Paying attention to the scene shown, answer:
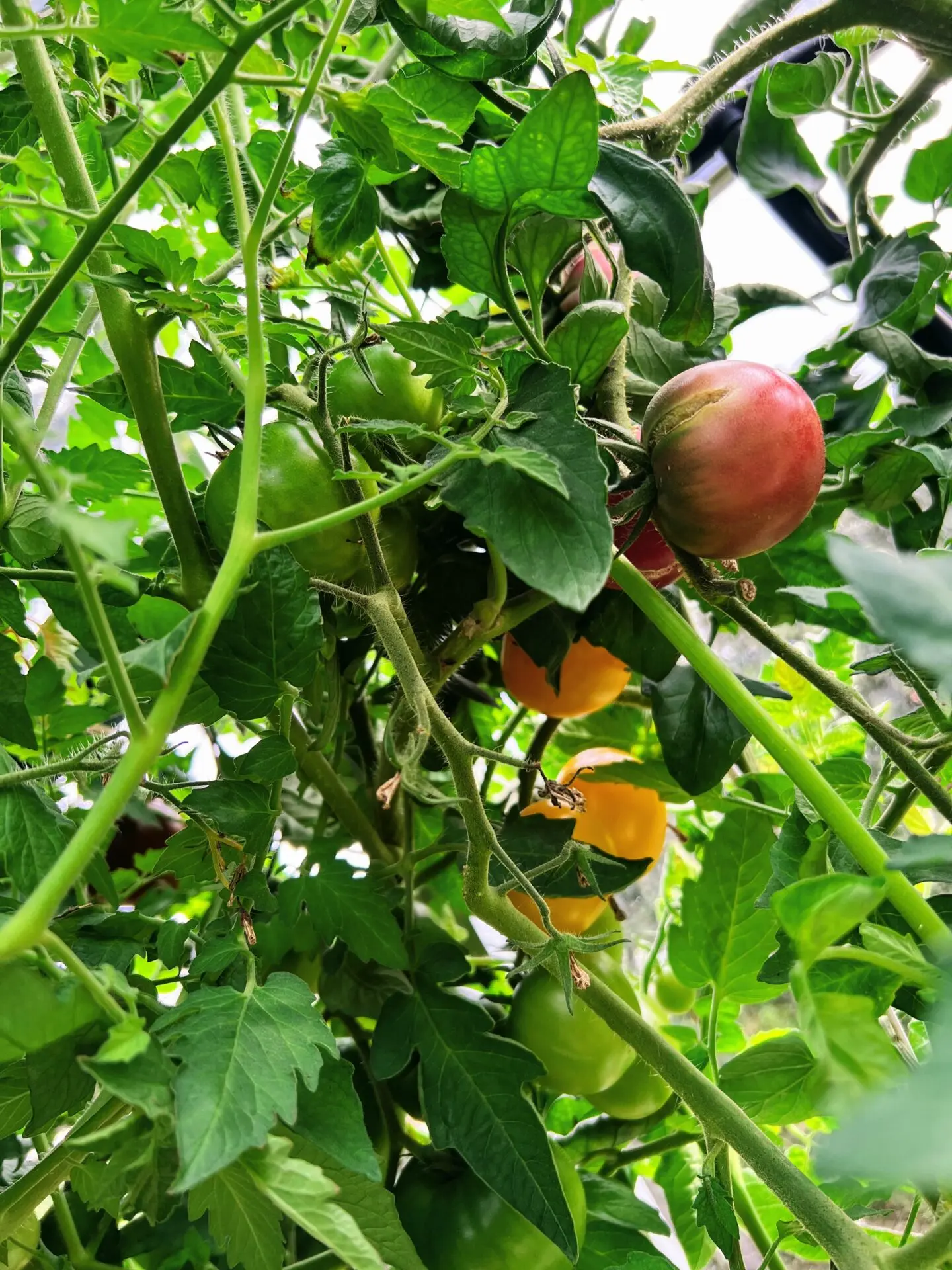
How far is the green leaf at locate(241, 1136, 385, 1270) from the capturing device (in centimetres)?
19

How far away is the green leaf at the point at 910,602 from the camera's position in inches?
5.8

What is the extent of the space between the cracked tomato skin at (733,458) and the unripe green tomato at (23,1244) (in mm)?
392

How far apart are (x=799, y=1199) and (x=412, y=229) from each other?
495mm

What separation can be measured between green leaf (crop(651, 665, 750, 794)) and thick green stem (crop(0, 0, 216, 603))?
22 centimetres

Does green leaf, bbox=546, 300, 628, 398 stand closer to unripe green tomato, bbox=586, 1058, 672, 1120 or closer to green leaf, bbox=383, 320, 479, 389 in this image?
green leaf, bbox=383, 320, 479, 389

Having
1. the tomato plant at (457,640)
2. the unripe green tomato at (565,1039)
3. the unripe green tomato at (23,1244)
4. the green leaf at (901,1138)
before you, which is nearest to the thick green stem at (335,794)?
the tomato plant at (457,640)

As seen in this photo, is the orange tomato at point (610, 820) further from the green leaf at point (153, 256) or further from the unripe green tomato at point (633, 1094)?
the green leaf at point (153, 256)

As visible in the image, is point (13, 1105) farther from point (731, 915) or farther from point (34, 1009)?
point (731, 915)

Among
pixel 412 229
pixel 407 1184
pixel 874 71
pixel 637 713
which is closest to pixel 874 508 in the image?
pixel 637 713

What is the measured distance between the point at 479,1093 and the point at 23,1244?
0.21 m

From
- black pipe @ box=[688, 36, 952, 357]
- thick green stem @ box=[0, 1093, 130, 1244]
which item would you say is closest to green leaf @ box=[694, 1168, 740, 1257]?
thick green stem @ box=[0, 1093, 130, 1244]

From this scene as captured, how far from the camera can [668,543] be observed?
34 centimetres

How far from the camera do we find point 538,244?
1.07ft

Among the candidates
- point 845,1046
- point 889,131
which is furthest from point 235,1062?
point 889,131
